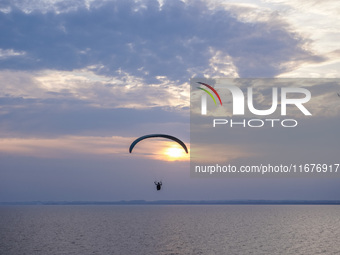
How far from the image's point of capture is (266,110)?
187ft

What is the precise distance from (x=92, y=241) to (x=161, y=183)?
37710mm

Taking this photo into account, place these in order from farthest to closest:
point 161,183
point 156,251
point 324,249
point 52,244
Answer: point 52,244 < point 324,249 < point 156,251 < point 161,183

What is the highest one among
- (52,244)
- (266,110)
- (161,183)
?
(266,110)

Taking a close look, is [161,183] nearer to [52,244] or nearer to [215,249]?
[215,249]

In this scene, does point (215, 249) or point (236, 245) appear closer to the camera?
point (215, 249)

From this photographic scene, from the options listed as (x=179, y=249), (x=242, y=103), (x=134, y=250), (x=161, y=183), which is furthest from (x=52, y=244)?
(x=242, y=103)

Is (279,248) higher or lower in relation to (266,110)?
lower

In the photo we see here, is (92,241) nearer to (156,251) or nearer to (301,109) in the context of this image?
(156,251)

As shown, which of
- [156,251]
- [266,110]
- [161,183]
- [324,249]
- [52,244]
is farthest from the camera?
[52,244]

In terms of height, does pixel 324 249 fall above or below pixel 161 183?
below

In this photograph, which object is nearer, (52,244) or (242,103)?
(242,103)

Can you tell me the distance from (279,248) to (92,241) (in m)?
36.1

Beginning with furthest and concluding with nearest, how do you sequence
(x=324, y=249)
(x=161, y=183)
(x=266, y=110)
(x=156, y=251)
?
1. (x=324, y=249)
2. (x=156, y=251)
3. (x=266, y=110)
4. (x=161, y=183)

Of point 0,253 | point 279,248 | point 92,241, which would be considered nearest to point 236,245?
point 279,248
